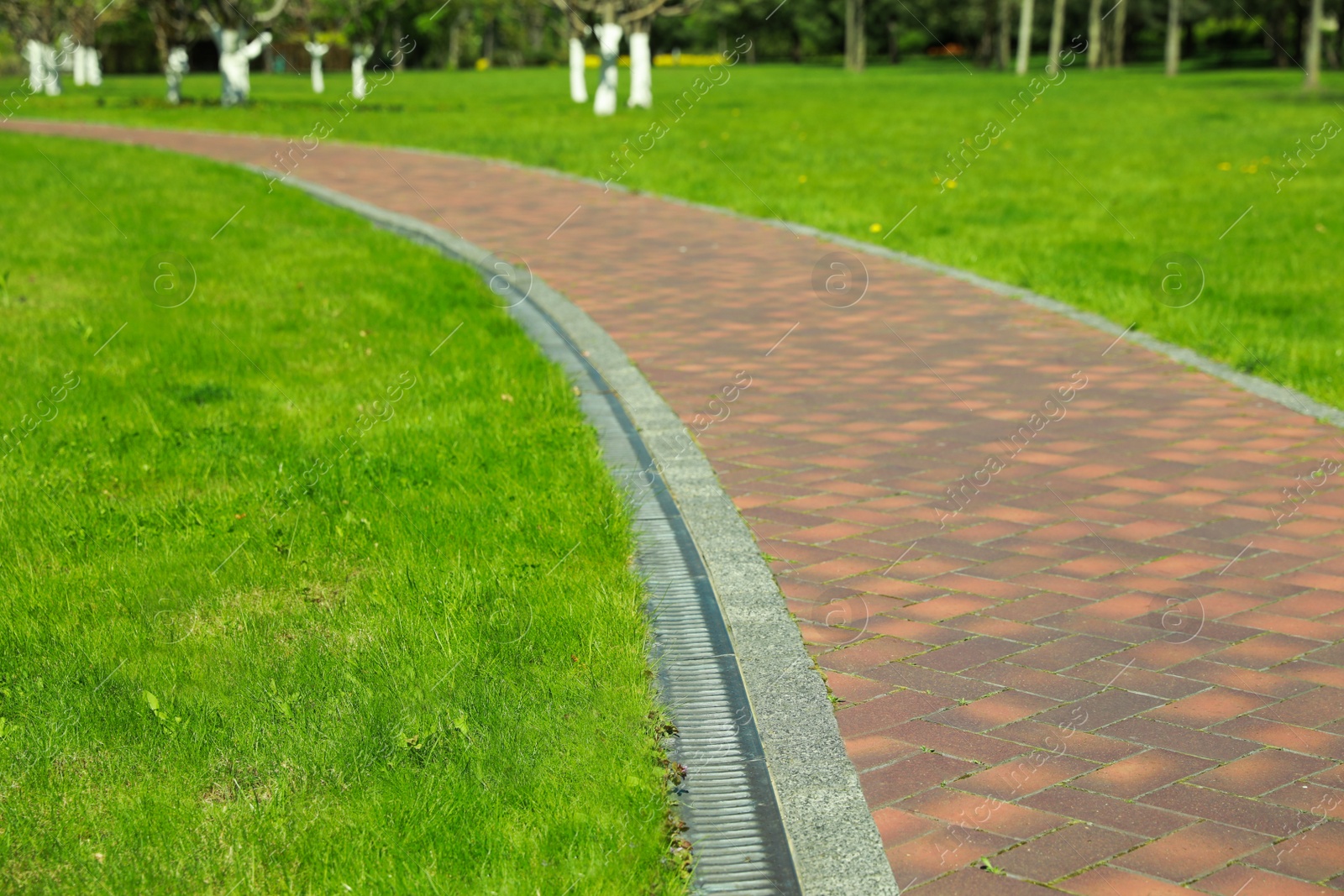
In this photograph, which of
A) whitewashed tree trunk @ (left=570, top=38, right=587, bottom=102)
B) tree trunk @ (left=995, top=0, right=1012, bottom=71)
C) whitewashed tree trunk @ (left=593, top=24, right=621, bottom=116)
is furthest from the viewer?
tree trunk @ (left=995, top=0, right=1012, bottom=71)

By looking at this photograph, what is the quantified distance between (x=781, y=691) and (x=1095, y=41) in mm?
65513

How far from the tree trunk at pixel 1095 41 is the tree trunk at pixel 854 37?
11167 mm

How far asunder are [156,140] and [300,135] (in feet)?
7.69

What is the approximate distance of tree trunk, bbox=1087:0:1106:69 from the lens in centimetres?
6062

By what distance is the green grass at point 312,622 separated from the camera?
311 cm

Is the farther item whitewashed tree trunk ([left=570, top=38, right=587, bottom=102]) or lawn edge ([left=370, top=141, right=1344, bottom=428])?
whitewashed tree trunk ([left=570, top=38, right=587, bottom=102])

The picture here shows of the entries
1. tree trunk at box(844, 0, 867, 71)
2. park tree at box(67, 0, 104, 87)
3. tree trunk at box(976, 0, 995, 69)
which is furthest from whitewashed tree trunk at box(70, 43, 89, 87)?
tree trunk at box(976, 0, 995, 69)

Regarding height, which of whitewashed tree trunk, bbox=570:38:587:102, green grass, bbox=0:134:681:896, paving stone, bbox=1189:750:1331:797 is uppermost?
whitewashed tree trunk, bbox=570:38:587:102

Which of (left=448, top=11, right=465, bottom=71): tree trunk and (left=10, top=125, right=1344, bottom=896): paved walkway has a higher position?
(left=448, top=11, right=465, bottom=71): tree trunk

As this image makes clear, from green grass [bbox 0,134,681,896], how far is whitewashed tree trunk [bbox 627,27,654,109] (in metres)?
26.3

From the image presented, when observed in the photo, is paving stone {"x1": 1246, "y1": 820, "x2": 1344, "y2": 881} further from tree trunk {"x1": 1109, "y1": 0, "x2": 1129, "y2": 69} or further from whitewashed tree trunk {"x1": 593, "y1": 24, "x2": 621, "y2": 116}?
tree trunk {"x1": 1109, "y1": 0, "x2": 1129, "y2": 69}

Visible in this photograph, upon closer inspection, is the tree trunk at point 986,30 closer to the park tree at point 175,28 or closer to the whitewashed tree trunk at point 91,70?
the whitewashed tree trunk at point 91,70

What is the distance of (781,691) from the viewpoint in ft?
12.9

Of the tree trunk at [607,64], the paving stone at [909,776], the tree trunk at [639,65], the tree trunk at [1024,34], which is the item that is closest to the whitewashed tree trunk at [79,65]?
the tree trunk at [639,65]
